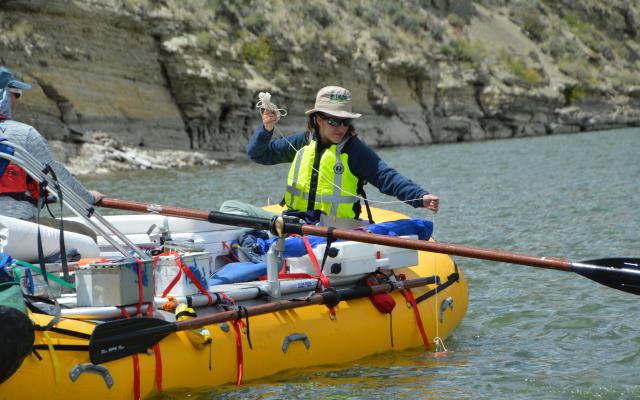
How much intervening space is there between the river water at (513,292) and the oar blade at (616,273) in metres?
0.67

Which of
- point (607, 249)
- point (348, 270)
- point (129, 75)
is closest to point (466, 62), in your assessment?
point (129, 75)

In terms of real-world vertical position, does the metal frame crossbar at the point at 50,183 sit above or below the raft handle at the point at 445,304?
above

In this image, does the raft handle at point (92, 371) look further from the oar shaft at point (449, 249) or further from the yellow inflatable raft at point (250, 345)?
the oar shaft at point (449, 249)

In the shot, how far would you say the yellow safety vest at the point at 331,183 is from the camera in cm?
748

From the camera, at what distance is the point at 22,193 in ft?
20.8

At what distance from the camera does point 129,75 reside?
87.1 ft

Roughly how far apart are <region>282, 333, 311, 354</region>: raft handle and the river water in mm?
186

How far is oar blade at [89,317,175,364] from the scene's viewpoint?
5.45 m


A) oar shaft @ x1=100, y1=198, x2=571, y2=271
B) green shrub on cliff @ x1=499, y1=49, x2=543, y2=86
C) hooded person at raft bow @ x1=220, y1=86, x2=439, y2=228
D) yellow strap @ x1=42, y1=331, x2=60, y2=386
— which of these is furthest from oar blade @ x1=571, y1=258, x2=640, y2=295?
green shrub on cliff @ x1=499, y1=49, x2=543, y2=86

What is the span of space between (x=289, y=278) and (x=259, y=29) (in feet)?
85.9

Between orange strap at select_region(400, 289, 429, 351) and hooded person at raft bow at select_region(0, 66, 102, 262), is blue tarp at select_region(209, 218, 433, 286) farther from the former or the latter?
hooded person at raft bow at select_region(0, 66, 102, 262)

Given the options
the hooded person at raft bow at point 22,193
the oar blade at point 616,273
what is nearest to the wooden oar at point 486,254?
the oar blade at point 616,273

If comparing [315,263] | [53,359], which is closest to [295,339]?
[315,263]

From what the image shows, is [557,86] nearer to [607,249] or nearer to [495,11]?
[495,11]
